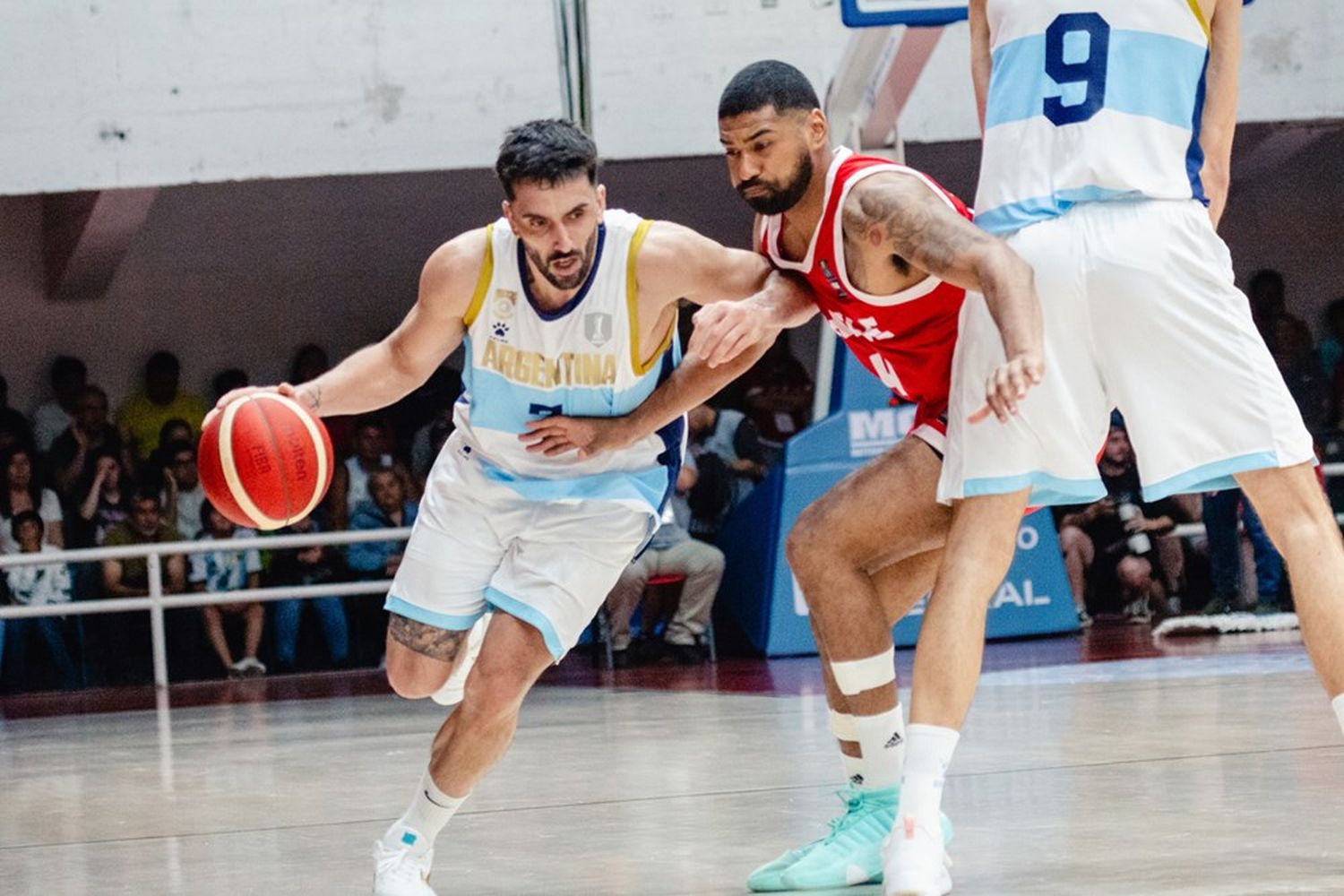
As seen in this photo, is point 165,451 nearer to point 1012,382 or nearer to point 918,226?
point 918,226

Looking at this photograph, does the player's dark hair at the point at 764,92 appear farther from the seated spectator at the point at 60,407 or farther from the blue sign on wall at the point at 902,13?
the seated spectator at the point at 60,407

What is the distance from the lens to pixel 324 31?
925 cm

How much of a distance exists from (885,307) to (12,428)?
8.68 meters

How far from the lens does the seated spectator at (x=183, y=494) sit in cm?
1108

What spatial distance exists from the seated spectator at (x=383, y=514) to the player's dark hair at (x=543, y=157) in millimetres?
Result: 7089

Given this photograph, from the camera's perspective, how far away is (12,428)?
1124cm

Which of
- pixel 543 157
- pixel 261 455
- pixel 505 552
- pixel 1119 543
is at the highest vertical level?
pixel 543 157

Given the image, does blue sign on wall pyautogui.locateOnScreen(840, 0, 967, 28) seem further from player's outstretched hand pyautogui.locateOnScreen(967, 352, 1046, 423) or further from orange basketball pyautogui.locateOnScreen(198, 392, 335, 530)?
player's outstretched hand pyautogui.locateOnScreen(967, 352, 1046, 423)

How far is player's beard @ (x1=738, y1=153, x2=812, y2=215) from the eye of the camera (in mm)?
3705

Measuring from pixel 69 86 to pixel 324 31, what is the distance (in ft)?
4.11

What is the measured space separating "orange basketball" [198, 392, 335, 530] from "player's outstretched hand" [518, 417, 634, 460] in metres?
0.49

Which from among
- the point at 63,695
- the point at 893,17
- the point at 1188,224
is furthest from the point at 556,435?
the point at 63,695

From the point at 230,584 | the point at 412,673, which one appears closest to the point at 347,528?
the point at 230,584

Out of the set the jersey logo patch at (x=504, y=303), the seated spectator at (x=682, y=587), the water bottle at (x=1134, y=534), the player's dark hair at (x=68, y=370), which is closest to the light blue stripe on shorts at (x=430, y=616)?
the jersey logo patch at (x=504, y=303)
